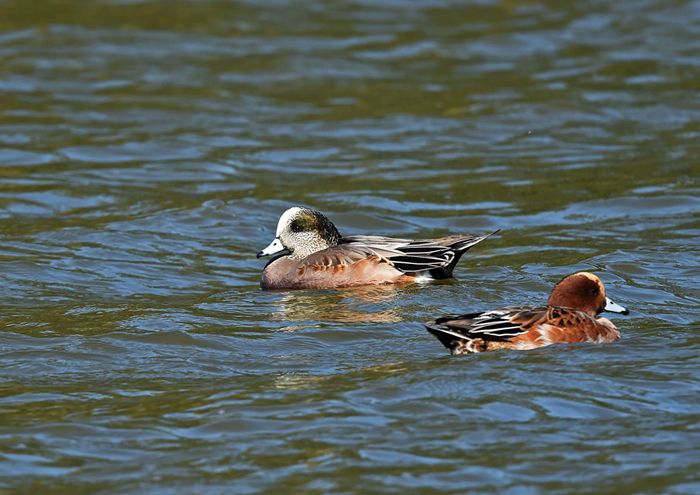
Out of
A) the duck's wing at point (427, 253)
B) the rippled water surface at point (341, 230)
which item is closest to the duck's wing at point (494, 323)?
the rippled water surface at point (341, 230)

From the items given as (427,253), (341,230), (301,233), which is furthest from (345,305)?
(341,230)

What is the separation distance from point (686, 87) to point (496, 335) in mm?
11412

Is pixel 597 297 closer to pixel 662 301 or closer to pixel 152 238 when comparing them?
pixel 662 301

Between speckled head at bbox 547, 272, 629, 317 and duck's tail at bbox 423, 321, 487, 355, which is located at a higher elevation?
speckled head at bbox 547, 272, 629, 317

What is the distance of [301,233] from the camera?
34.2ft

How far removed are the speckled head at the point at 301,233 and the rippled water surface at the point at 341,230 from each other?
47 centimetres

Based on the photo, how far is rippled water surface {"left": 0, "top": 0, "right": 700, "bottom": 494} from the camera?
19.1 ft

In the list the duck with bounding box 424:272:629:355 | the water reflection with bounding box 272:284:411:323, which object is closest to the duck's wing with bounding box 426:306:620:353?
the duck with bounding box 424:272:629:355

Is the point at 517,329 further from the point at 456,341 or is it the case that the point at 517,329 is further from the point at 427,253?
the point at 427,253

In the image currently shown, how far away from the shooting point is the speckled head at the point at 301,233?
34.0 ft

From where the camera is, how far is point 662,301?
28.6 ft

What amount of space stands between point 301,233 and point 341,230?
2.04m

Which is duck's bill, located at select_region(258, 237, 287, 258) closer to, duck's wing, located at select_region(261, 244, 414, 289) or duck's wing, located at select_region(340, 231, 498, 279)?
duck's wing, located at select_region(261, 244, 414, 289)

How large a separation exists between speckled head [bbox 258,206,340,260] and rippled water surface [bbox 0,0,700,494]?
474 mm
